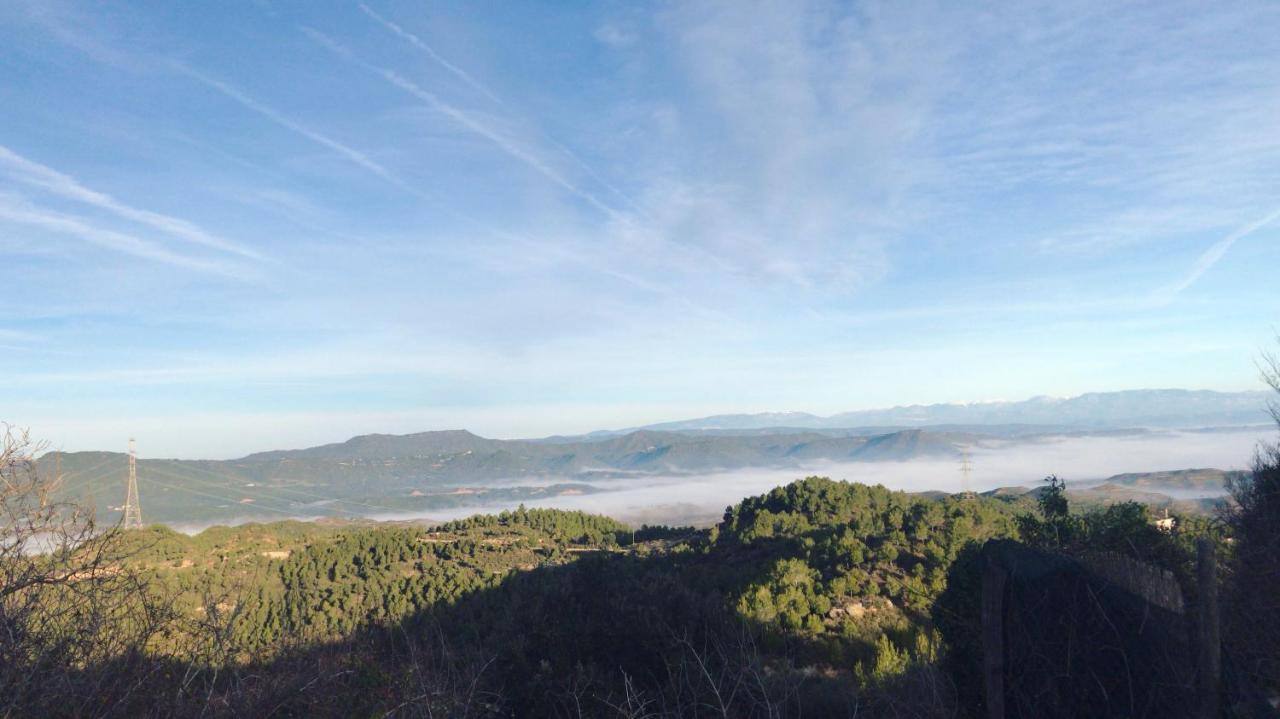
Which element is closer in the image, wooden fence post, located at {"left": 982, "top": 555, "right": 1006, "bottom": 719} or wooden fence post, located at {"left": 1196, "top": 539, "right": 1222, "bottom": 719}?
wooden fence post, located at {"left": 1196, "top": 539, "right": 1222, "bottom": 719}

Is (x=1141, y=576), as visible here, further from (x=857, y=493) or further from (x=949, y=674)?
(x=857, y=493)

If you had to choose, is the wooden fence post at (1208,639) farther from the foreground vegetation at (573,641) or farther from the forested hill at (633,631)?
the forested hill at (633,631)

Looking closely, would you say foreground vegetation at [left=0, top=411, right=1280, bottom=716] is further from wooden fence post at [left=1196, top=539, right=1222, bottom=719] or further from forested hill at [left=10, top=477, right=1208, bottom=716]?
wooden fence post at [left=1196, top=539, right=1222, bottom=719]

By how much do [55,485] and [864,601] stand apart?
24.4m

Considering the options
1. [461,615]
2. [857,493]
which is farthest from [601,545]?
[461,615]

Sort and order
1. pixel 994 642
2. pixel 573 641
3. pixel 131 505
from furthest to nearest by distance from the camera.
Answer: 1. pixel 131 505
2. pixel 573 641
3. pixel 994 642

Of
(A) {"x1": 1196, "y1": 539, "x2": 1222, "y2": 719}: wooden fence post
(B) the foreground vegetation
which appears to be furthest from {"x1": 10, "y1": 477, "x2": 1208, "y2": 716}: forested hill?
(A) {"x1": 1196, "y1": 539, "x2": 1222, "y2": 719}: wooden fence post

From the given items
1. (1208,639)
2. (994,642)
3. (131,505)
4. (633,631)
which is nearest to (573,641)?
(633,631)

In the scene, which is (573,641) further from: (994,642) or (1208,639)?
(1208,639)

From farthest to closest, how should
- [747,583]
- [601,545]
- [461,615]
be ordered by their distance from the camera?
[601,545] < [461,615] < [747,583]

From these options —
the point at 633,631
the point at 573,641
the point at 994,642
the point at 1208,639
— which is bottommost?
the point at 573,641

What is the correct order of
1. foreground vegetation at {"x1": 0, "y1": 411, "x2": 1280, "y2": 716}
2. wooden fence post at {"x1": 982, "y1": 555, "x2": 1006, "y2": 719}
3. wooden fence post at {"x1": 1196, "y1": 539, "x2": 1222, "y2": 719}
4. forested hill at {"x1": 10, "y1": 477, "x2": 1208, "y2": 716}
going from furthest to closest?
forested hill at {"x1": 10, "y1": 477, "x2": 1208, "y2": 716}, foreground vegetation at {"x1": 0, "y1": 411, "x2": 1280, "y2": 716}, wooden fence post at {"x1": 982, "y1": 555, "x2": 1006, "y2": 719}, wooden fence post at {"x1": 1196, "y1": 539, "x2": 1222, "y2": 719}

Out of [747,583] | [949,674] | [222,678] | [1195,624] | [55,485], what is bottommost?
[747,583]

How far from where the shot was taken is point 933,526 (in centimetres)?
3453
